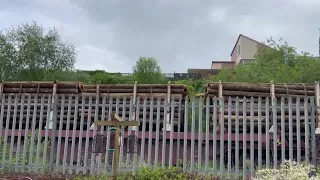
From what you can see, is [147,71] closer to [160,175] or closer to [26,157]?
[26,157]

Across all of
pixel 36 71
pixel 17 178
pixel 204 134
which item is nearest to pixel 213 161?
pixel 204 134

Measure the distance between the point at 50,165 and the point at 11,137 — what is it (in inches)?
48.2

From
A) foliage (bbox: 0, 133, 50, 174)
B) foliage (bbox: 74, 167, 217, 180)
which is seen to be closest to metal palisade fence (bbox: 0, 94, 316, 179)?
foliage (bbox: 0, 133, 50, 174)

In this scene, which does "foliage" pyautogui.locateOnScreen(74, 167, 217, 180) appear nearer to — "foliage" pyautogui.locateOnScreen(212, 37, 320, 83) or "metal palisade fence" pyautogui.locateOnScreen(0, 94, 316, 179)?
"metal palisade fence" pyautogui.locateOnScreen(0, 94, 316, 179)

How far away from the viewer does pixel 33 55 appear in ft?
Result: 86.0

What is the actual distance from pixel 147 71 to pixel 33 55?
13128 millimetres

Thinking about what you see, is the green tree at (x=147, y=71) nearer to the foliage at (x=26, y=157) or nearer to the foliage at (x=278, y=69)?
the foliage at (x=278, y=69)

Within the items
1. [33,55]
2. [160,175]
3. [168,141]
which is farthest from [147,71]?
[160,175]

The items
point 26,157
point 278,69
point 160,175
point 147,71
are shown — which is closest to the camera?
point 160,175

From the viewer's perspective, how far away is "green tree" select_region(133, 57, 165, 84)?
116 feet

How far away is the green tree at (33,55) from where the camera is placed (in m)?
25.6

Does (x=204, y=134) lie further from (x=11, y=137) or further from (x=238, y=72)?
(x=238, y=72)

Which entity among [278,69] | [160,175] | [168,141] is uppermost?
[278,69]

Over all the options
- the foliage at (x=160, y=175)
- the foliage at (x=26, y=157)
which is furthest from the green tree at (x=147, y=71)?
the foliage at (x=160, y=175)
